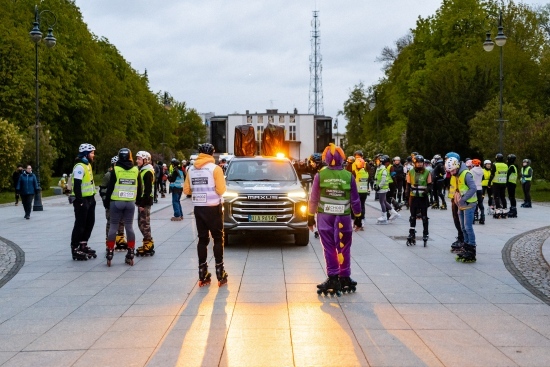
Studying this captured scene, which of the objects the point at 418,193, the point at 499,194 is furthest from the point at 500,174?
the point at 418,193

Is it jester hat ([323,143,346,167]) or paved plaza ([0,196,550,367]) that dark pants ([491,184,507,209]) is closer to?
paved plaza ([0,196,550,367])

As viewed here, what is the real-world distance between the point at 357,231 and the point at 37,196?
1315cm

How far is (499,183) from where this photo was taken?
18.8 metres

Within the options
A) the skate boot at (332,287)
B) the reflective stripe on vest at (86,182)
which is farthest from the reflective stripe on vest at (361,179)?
the skate boot at (332,287)

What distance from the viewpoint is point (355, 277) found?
916 centimetres

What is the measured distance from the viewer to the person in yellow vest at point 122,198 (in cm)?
1012

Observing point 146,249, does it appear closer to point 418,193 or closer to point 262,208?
point 262,208

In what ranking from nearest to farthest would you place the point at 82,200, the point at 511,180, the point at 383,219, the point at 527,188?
the point at 82,200 < the point at 383,219 < the point at 511,180 < the point at 527,188

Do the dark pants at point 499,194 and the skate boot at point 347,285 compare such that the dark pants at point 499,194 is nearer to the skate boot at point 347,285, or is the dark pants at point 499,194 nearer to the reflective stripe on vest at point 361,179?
the reflective stripe on vest at point 361,179

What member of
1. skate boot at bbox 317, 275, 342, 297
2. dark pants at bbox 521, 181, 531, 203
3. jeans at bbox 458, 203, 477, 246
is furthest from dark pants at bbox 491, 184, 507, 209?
skate boot at bbox 317, 275, 342, 297

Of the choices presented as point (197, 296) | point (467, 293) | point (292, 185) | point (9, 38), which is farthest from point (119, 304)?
point (9, 38)

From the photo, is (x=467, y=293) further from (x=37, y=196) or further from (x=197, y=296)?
(x=37, y=196)

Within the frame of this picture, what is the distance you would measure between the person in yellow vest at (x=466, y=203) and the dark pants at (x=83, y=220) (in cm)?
625

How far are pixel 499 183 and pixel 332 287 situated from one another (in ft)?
41.4
